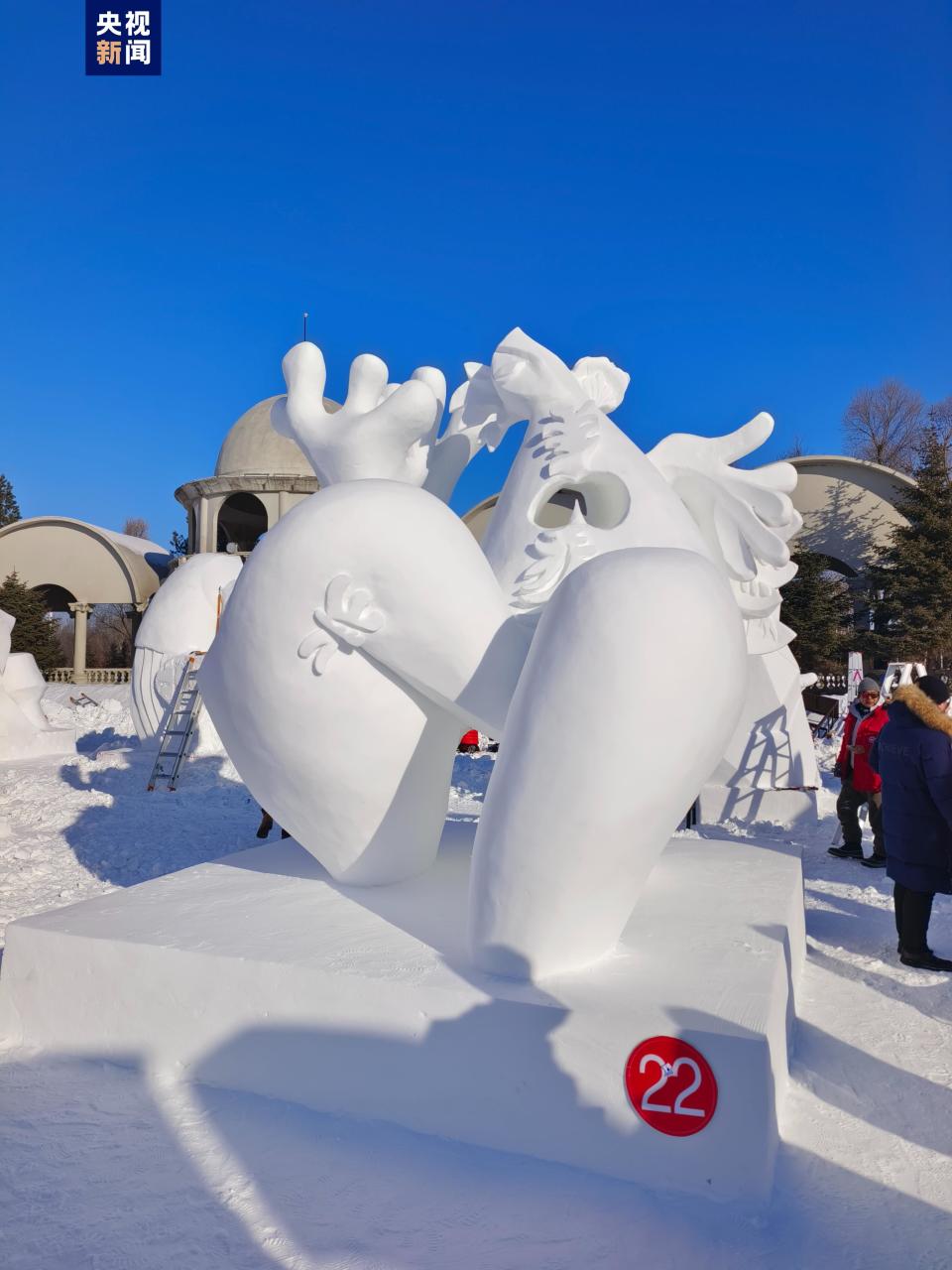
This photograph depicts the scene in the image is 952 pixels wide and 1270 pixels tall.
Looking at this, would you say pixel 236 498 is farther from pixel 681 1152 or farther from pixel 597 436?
pixel 681 1152

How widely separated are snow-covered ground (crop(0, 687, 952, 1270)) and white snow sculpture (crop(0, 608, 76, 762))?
8.55 meters

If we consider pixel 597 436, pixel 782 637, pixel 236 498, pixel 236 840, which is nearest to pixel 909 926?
pixel 597 436

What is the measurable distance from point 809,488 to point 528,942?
20.8 metres

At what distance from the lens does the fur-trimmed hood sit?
393 cm

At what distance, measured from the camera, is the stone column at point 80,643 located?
77.7 feet

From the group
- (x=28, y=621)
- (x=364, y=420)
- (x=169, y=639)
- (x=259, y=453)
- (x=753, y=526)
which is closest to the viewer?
(x=364, y=420)

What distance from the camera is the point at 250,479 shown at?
22.0 metres

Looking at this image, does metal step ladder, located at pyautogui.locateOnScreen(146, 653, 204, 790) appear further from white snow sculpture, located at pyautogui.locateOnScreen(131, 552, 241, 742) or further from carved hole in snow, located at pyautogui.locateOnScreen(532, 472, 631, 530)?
carved hole in snow, located at pyautogui.locateOnScreen(532, 472, 631, 530)

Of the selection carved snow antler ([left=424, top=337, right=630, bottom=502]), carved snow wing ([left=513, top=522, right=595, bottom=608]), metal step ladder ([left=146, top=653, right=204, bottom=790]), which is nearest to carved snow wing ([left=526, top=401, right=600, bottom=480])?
carved snow antler ([left=424, top=337, right=630, bottom=502])

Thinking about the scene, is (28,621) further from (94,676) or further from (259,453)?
(259,453)

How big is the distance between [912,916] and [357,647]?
9.12 feet

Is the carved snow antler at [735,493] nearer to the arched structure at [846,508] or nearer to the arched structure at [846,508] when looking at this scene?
the arched structure at [846,508]

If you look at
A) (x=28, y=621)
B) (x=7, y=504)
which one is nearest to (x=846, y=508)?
(x=28, y=621)

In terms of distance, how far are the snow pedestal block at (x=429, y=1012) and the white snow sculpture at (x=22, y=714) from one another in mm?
8085
